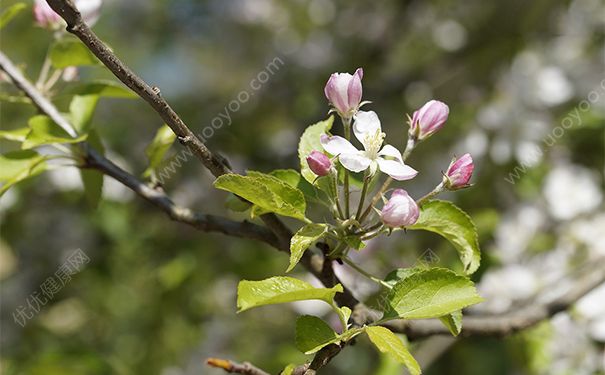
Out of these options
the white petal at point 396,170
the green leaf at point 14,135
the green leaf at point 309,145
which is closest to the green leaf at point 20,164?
the green leaf at point 14,135

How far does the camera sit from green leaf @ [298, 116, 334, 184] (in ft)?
2.48

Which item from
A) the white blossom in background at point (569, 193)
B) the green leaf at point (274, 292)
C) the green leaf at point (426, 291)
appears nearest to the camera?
the green leaf at point (274, 292)

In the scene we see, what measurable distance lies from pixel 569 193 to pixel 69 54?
1.31m

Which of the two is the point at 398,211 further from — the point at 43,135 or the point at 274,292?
the point at 43,135

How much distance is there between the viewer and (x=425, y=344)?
5.35 ft

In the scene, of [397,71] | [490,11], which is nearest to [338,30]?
[397,71]

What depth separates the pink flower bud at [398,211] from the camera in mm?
672

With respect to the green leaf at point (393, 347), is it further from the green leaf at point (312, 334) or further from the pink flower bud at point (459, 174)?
the pink flower bud at point (459, 174)

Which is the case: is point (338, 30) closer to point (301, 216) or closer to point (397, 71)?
point (397, 71)

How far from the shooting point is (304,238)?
0.68 meters

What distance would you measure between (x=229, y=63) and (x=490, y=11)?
5.28ft

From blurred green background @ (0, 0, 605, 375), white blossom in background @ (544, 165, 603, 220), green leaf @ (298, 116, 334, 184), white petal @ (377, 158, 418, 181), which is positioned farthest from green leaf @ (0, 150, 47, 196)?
white blossom in background @ (544, 165, 603, 220)

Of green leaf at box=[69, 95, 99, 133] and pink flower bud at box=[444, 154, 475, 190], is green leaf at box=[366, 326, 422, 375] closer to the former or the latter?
pink flower bud at box=[444, 154, 475, 190]

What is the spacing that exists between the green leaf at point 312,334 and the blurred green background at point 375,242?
2.31 ft
